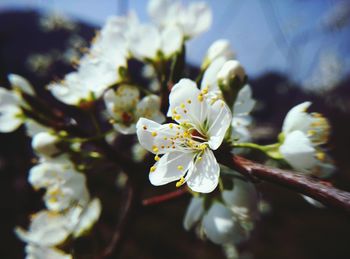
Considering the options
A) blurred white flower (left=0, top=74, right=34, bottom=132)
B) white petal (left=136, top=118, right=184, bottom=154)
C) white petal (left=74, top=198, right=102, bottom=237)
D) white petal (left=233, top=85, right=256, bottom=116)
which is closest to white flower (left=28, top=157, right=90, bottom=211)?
white petal (left=74, top=198, right=102, bottom=237)

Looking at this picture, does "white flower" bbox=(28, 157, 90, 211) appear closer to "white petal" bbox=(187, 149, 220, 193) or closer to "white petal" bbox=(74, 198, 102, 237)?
"white petal" bbox=(74, 198, 102, 237)

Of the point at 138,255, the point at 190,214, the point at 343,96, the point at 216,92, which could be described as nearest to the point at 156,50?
the point at 216,92

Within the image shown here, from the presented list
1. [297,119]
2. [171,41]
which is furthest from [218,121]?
[171,41]

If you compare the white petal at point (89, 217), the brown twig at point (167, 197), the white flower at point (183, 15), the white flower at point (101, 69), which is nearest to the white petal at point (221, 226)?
the brown twig at point (167, 197)

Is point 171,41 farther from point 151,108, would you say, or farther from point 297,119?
point 297,119

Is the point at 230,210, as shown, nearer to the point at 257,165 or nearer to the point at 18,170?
the point at 257,165
